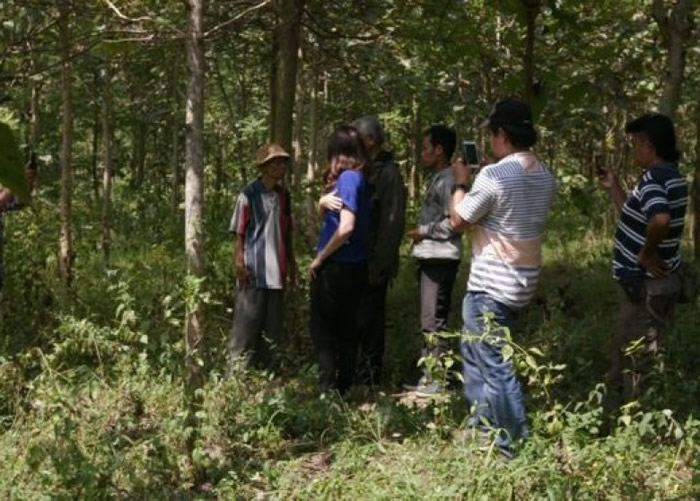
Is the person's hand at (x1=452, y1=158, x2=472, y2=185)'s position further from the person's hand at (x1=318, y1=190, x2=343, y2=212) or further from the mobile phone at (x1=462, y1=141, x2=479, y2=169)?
the person's hand at (x1=318, y1=190, x2=343, y2=212)

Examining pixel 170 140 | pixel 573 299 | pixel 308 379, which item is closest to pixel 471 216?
pixel 308 379

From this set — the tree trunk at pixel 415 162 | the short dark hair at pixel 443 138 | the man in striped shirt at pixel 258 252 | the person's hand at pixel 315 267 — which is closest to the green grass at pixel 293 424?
the man in striped shirt at pixel 258 252

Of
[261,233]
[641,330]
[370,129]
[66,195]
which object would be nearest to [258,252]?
[261,233]

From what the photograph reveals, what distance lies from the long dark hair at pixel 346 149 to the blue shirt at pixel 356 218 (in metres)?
0.09

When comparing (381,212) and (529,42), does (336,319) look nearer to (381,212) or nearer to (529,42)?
(381,212)

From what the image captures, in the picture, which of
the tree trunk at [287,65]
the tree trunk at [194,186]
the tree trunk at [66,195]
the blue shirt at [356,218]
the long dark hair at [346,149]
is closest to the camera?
the tree trunk at [194,186]

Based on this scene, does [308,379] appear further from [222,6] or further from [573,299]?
[573,299]

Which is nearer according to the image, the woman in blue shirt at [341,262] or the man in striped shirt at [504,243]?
the man in striped shirt at [504,243]

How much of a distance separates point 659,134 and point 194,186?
227cm

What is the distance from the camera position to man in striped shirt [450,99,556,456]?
12.6ft

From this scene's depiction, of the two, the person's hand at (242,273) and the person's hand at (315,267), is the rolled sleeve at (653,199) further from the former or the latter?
the person's hand at (242,273)

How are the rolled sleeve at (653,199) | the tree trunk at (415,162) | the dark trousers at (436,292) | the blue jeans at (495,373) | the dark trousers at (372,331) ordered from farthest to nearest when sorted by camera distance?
the tree trunk at (415,162) → the dark trousers at (372,331) → the dark trousers at (436,292) → the rolled sleeve at (653,199) → the blue jeans at (495,373)

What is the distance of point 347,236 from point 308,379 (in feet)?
2.81

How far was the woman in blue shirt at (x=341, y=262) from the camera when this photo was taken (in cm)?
489
